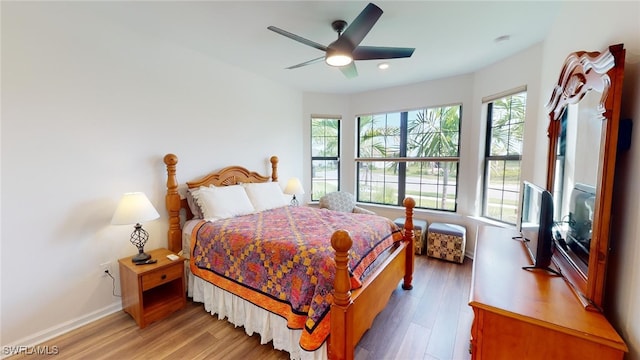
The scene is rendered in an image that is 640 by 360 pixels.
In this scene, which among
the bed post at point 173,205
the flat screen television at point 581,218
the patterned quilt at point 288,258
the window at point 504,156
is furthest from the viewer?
the window at point 504,156

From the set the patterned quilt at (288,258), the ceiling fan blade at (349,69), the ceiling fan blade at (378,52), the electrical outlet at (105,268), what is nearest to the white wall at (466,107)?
the ceiling fan blade at (378,52)

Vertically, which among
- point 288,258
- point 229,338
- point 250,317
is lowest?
point 229,338

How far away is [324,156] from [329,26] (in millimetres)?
2682

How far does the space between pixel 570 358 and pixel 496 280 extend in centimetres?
41

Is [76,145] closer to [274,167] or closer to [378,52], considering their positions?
[274,167]

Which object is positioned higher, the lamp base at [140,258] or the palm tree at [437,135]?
the palm tree at [437,135]

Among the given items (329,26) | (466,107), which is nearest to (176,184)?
(329,26)

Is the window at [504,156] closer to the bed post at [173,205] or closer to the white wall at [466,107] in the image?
the white wall at [466,107]

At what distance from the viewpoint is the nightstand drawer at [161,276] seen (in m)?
2.14

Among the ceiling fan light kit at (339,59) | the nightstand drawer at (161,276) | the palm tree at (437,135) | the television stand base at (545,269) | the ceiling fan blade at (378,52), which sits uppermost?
the ceiling fan blade at (378,52)

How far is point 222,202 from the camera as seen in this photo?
276 cm

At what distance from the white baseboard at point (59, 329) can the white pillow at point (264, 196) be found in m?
1.60

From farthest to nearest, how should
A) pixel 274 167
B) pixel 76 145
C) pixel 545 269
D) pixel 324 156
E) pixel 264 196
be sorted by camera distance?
1. pixel 324 156
2. pixel 274 167
3. pixel 264 196
4. pixel 76 145
5. pixel 545 269

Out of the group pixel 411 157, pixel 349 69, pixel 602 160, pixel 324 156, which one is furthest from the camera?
pixel 324 156
